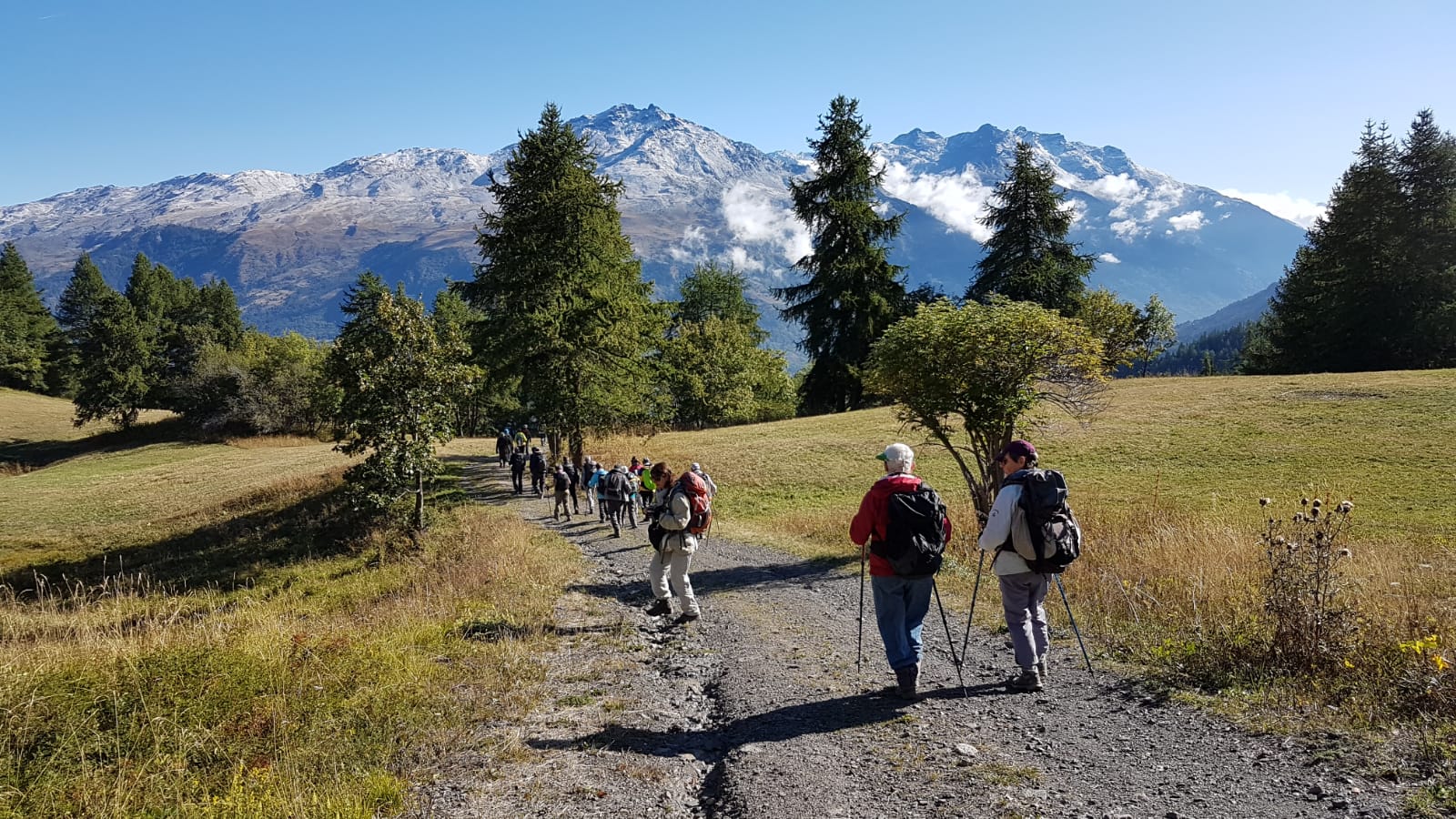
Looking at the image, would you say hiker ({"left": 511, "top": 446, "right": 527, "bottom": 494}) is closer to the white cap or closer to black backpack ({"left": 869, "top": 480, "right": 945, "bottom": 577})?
the white cap

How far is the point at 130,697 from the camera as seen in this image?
5801mm

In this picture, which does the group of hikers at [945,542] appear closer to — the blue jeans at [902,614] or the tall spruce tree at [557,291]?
the blue jeans at [902,614]

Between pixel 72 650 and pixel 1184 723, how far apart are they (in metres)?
10.4

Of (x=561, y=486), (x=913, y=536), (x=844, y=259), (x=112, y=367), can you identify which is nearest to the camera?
(x=913, y=536)

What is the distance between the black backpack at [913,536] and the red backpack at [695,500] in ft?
12.1

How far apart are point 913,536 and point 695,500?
399 cm

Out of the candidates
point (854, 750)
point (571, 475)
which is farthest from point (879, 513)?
point (571, 475)

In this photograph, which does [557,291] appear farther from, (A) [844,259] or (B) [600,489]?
(A) [844,259]

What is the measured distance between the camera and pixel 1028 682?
21.3 feet

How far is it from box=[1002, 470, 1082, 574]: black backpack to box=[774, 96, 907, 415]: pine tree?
38.5m

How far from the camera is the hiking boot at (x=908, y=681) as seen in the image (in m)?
6.38

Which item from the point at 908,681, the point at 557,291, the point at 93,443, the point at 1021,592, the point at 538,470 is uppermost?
the point at 557,291

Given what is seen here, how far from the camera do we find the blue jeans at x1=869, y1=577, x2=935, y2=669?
6.42 meters

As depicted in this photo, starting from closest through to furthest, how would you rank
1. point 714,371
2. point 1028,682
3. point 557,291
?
point 1028,682, point 557,291, point 714,371
